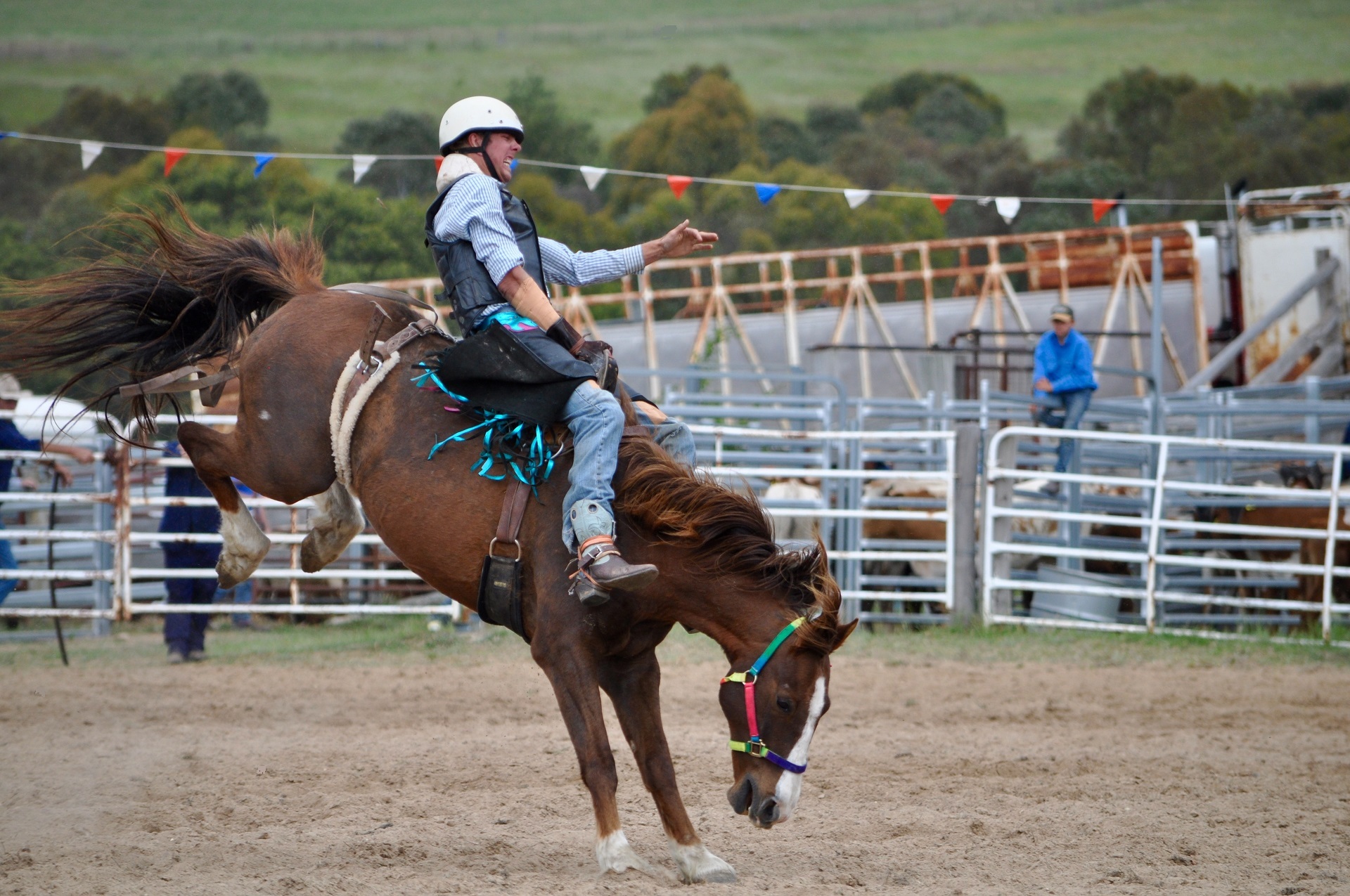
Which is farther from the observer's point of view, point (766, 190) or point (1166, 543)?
point (1166, 543)

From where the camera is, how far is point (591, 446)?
13.7 feet

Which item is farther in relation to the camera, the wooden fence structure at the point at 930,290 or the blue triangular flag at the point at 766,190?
the wooden fence structure at the point at 930,290

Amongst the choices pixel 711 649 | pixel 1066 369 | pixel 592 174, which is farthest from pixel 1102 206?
pixel 711 649

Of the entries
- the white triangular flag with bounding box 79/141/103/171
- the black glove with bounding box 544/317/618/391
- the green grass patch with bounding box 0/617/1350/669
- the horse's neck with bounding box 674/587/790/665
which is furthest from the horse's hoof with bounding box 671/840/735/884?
the white triangular flag with bounding box 79/141/103/171

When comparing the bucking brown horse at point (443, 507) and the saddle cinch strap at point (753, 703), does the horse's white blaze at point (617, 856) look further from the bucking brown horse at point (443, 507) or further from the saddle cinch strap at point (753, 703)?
the saddle cinch strap at point (753, 703)

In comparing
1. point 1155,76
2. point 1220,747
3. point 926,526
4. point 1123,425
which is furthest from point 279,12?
point 1220,747

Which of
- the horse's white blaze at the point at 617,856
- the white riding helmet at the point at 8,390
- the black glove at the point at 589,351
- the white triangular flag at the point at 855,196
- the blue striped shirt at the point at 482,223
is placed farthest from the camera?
the white triangular flag at the point at 855,196

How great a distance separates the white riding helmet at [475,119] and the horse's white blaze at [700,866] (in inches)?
96.9

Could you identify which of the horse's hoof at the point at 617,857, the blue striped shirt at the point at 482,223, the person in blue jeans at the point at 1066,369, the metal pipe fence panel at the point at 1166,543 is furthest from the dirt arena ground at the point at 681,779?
the person in blue jeans at the point at 1066,369

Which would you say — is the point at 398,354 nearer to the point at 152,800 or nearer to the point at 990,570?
the point at 152,800

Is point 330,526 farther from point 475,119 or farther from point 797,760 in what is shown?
point 797,760

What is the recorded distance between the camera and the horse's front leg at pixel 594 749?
4062 millimetres

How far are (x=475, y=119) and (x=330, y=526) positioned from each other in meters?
1.73

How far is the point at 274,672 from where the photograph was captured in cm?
831
